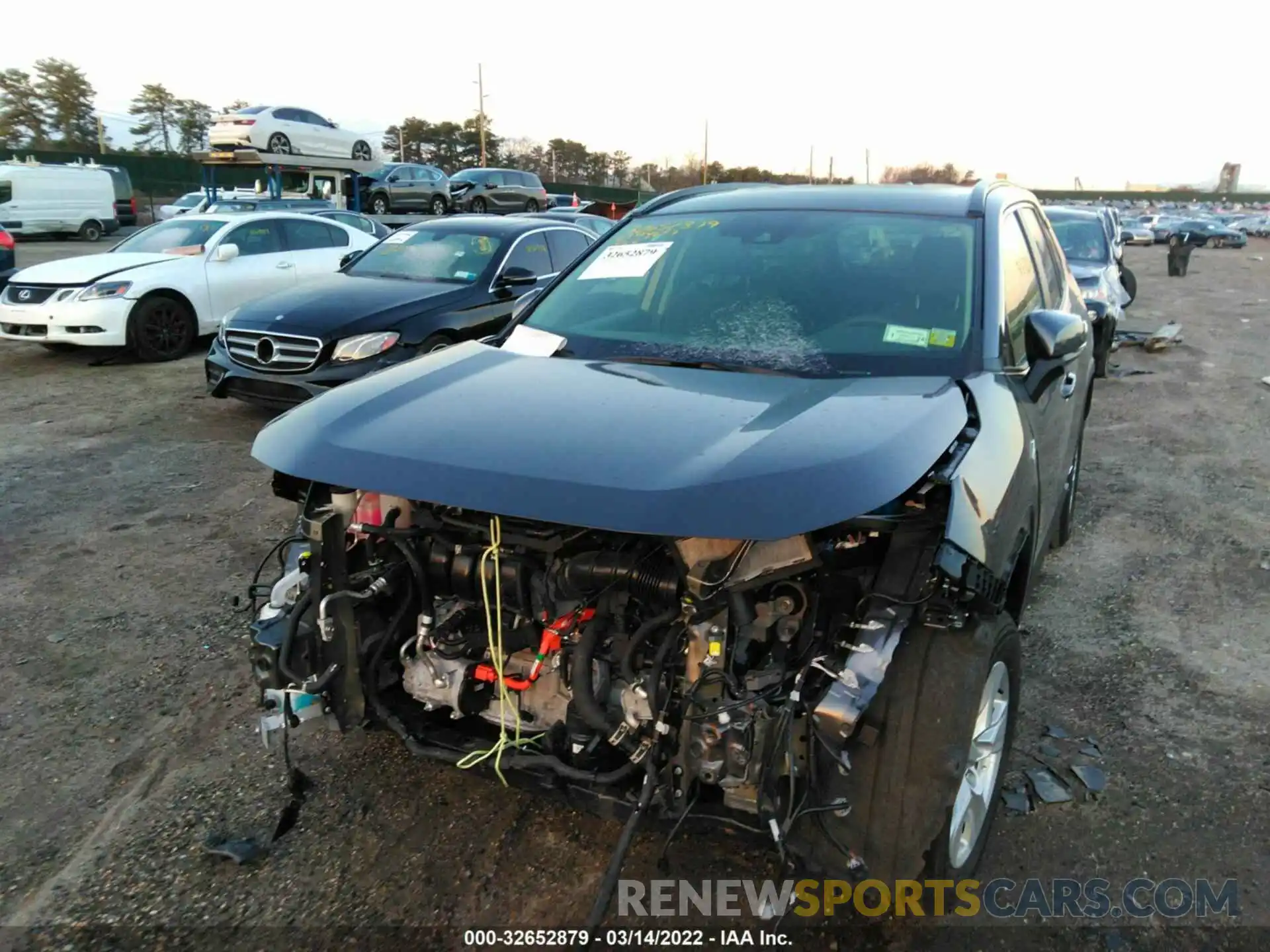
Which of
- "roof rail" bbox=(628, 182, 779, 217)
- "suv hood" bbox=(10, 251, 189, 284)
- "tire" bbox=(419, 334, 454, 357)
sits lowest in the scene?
"tire" bbox=(419, 334, 454, 357)

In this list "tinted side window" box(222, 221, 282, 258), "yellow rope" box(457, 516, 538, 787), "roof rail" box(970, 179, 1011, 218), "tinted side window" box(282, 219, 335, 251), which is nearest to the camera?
"yellow rope" box(457, 516, 538, 787)

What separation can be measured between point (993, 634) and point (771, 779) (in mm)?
712

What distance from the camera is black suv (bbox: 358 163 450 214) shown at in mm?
28375

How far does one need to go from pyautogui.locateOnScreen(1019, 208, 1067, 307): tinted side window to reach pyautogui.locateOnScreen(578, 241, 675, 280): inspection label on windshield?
→ 62.9 inches

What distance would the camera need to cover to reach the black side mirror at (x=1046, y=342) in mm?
3070

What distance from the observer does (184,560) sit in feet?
15.9

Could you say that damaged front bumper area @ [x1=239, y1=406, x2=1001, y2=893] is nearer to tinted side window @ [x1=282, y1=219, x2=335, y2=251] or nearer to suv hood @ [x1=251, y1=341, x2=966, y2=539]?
suv hood @ [x1=251, y1=341, x2=966, y2=539]

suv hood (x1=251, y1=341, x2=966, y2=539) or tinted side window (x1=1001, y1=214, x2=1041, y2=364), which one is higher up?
tinted side window (x1=1001, y1=214, x2=1041, y2=364)

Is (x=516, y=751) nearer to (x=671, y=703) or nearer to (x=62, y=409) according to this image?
(x=671, y=703)

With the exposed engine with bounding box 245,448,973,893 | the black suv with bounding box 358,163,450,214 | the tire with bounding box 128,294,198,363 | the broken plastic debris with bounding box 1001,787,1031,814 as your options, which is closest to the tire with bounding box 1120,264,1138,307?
the broken plastic debris with bounding box 1001,787,1031,814

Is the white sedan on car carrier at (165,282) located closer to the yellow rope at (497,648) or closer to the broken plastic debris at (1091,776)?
the yellow rope at (497,648)

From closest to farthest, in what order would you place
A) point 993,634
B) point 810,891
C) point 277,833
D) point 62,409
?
1. point 993,634
2. point 810,891
3. point 277,833
4. point 62,409

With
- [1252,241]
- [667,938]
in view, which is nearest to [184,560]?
[667,938]

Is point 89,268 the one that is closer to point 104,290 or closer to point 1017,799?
point 104,290
